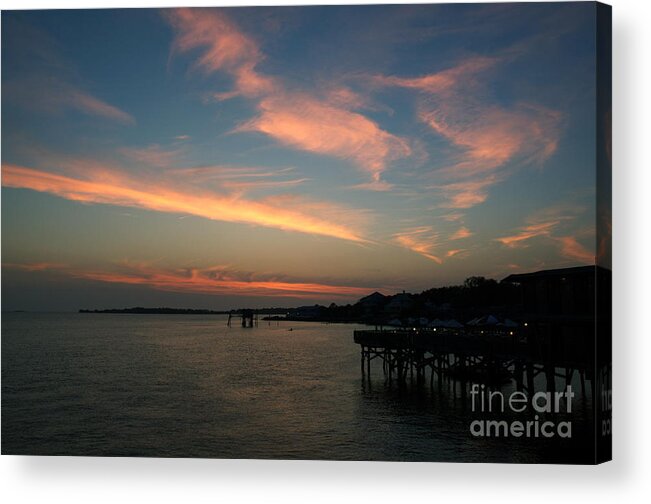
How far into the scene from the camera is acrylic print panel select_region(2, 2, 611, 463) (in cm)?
1496

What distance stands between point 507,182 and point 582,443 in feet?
24.2

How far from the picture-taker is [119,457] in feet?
48.9

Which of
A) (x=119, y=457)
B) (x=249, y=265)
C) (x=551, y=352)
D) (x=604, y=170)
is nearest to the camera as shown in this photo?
(x=604, y=170)

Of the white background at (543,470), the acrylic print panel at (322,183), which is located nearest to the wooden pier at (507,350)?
the acrylic print panel at (322,183)

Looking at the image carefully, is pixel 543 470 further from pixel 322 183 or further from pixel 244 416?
pixel 244 416

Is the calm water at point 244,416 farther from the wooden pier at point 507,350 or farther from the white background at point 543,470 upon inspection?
the wooden pier at point 507,350

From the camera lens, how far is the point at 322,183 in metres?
20.9

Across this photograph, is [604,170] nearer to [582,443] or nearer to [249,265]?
[582,443]

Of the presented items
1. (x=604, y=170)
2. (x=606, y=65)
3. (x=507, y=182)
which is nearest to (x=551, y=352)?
(x=507, y=182)

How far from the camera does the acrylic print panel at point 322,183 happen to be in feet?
49.1

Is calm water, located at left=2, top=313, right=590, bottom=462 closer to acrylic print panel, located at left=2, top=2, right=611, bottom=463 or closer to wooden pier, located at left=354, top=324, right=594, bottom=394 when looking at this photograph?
acrylic print panel, located at left=2, top=2, right=611, bottom=463

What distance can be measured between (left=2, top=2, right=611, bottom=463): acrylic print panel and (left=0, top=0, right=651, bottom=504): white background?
1.11 feet

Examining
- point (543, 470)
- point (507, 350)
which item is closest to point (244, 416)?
point (507, 350)

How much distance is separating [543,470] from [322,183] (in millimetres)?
10676
